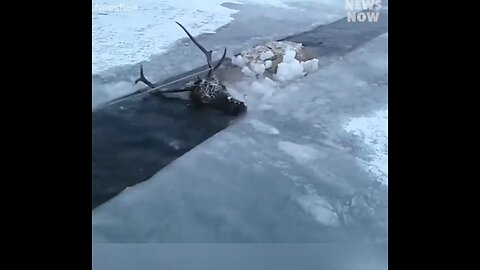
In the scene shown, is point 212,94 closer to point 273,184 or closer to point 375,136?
point 273,184

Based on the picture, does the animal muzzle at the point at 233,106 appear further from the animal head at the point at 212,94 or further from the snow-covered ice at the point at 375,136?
the snow-covered ice at the point at 375,136

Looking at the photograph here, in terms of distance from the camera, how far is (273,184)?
1761 mm

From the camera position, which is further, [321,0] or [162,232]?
[321,0]

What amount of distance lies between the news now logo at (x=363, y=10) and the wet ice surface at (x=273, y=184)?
0.16 metres

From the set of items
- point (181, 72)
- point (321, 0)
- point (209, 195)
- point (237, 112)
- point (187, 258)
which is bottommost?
point (187, 258)

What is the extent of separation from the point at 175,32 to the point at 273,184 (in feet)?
1.88

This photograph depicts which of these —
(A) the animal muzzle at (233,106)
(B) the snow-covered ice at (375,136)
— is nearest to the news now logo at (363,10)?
(B) the snow-covered ice at (375,136)

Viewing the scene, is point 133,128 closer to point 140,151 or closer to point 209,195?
point 140,151

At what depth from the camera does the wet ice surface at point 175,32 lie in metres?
1.81

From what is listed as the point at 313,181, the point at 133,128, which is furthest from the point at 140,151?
the point at 313,181

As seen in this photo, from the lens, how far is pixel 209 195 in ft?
5.75

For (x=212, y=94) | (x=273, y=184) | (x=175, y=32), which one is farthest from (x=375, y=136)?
(x=175, y=32)

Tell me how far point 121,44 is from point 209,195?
1.80 ft

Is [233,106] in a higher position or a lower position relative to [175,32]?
lower
